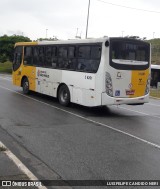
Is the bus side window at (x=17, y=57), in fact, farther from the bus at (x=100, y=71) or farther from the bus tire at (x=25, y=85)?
the bus at (x=100, y=71)

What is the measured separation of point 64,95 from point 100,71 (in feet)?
10.1

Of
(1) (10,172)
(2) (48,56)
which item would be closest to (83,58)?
(2) (48,56)

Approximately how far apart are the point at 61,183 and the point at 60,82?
35.3ft

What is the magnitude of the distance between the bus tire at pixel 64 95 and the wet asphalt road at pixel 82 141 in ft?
2.21

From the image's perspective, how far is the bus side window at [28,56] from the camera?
19891 millimetres

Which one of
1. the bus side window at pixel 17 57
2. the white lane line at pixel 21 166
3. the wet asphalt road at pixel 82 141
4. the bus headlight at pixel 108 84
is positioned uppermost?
the bus side window at pixel 17 57

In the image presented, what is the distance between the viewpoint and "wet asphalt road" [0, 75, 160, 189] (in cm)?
696

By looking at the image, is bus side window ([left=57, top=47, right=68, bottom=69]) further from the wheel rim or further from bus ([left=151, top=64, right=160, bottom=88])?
bus ([left=151, top=64, right=160, bottom=88])

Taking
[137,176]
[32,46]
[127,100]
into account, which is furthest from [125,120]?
[32,46]

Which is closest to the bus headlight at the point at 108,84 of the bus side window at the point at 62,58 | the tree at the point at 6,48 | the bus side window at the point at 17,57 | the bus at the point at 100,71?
the bus at the point at 100,71

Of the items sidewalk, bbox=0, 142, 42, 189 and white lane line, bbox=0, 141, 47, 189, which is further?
white lane line, bbox=0, 141, 47, 189

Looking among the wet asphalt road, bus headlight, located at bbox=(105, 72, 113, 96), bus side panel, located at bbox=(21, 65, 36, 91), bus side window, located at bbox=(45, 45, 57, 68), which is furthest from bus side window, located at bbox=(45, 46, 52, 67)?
bus headlight, located at bbox=(105, 72, 113, 96)

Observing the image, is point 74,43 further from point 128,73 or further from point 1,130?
point 1,130

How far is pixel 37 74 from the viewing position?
19031 millimetres
